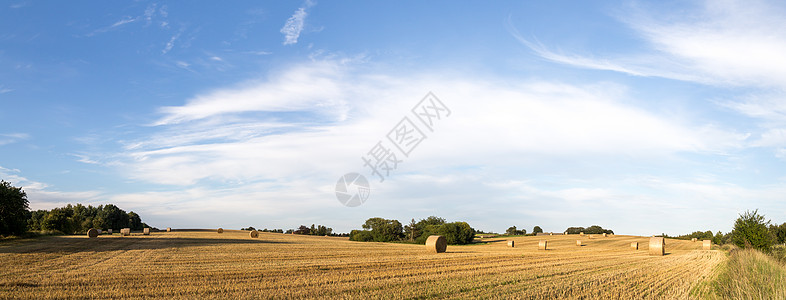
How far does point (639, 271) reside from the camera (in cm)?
2044

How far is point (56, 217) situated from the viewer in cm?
6291

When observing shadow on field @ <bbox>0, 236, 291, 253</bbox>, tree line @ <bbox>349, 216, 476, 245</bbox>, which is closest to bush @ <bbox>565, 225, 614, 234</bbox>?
tree line @ <bbox>349, 216, 476, 245</bbox>

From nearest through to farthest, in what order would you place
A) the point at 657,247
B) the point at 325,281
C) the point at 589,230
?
1. the point at 325,281
2. the point at 657,247
3. the point at 589,230

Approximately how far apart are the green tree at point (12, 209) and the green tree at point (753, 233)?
5654 cm

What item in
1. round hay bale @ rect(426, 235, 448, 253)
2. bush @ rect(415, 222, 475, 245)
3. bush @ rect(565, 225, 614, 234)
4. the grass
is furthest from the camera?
bush @ rect(565, 225, 614, 234)

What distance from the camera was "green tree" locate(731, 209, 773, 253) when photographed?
35.2 m

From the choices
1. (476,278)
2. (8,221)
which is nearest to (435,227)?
(8,221)

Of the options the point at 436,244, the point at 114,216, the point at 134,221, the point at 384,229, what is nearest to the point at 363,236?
the point at 384,229

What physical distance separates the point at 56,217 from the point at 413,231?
4777cm

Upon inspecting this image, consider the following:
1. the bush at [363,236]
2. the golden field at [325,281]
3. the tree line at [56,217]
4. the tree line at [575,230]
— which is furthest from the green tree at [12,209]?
the tree line at [575,230]

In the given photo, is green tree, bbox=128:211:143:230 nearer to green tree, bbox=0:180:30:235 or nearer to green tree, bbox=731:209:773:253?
green tree, bbox=0:180:30:235

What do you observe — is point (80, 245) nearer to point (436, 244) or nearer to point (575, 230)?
point (436, 244)

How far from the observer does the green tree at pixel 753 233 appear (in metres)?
35.2

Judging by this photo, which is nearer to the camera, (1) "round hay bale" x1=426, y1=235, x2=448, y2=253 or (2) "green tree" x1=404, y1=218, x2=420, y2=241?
(1) "round hay bale" x1=426, y1=235, x2=448, y2=253
